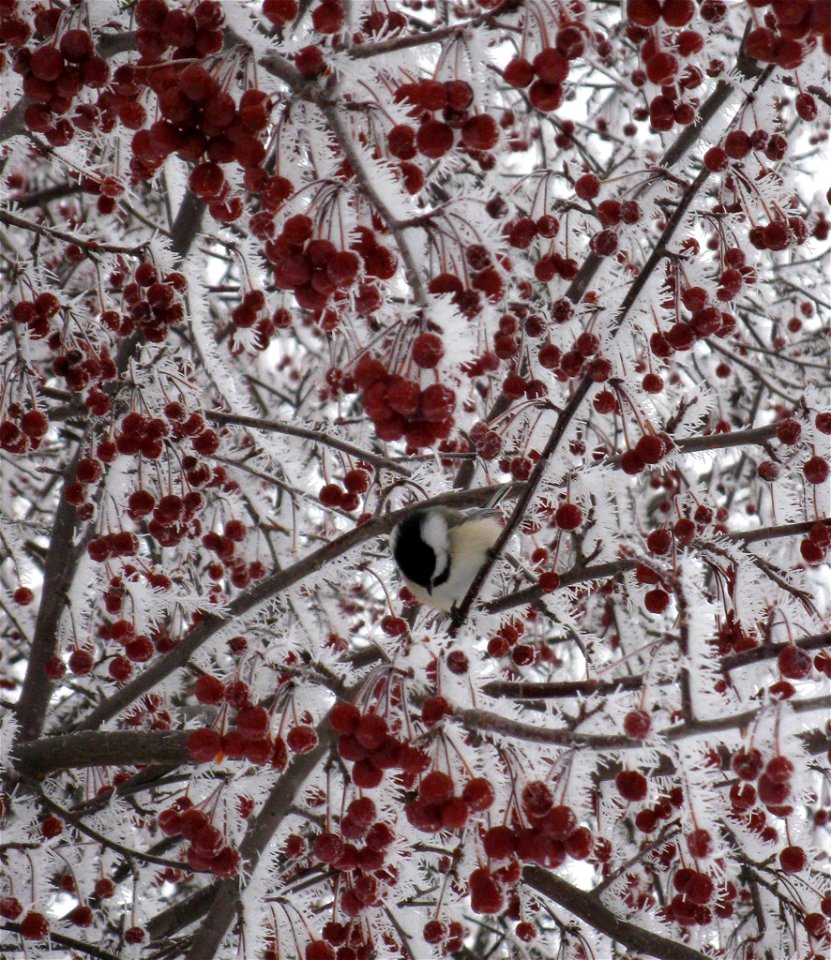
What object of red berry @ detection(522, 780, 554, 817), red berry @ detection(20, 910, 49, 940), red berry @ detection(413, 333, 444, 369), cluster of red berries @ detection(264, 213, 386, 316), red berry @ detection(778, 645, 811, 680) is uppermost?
cluster of red berries @ detection(264, 213, 386, 316)

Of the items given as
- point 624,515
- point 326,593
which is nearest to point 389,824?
point 624,515

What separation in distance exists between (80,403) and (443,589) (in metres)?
1.40

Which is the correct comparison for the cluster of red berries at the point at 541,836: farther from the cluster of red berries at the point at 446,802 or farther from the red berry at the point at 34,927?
the red berry at the point at 34,927

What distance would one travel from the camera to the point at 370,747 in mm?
1998

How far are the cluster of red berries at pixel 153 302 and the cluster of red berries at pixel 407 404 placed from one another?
1.25m

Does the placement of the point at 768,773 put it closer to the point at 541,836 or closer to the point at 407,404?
the point at 541,836

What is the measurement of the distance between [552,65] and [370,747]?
1333 mm

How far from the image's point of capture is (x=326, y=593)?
472cm

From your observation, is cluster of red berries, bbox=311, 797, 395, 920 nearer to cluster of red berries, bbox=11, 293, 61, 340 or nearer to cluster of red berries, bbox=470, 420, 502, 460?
cluster of red berries, bbox=470, 420, 502, 460

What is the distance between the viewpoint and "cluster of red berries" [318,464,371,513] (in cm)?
321

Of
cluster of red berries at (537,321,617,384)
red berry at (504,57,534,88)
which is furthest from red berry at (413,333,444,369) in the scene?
cluster of red berries at (537,321,617,384)

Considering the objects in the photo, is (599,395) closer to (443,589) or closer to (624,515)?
(443,589)

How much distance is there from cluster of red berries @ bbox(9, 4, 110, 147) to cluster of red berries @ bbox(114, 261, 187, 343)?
737 mm

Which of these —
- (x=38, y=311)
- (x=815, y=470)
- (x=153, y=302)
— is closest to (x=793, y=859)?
(x=815, y=470)
